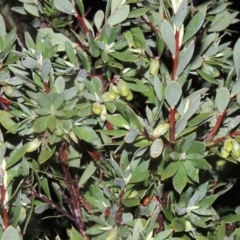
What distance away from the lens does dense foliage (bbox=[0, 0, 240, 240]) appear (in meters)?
0.84

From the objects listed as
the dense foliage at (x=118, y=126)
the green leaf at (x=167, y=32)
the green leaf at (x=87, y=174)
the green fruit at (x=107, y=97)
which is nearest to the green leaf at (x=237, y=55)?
the dense foliage at (x=118, y=126)

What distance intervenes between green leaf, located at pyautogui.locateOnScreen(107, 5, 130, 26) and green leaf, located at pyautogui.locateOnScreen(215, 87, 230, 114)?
21cm

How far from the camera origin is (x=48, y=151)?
0.88 meters

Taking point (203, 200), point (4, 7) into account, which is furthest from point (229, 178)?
point (4, 7)

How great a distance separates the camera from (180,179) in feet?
2.75

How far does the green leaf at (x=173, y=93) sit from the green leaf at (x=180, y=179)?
0.10 metres

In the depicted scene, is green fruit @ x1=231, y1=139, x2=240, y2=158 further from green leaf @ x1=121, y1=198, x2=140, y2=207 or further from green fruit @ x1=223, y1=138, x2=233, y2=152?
green leaf @ x1=121, y1=198, x2=140, y2=207

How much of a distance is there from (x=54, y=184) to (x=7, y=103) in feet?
0.53

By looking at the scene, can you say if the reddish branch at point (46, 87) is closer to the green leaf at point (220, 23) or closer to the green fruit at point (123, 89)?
the green fruit at point (123, 89)

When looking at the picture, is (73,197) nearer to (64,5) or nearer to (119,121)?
(119,121)

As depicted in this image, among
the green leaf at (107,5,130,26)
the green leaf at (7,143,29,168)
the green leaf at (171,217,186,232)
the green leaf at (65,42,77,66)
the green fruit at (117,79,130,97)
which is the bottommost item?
the green leaf at (171,217,186,232)

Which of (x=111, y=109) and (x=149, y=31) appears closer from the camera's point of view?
(x=111, y=109)

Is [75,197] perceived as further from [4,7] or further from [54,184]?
[4,7]

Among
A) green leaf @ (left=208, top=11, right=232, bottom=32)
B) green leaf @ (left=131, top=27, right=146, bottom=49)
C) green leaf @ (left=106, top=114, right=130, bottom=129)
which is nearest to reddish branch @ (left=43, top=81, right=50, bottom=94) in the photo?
green leaf @ (left=106, top=114, right=130, bottom=129)
